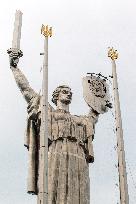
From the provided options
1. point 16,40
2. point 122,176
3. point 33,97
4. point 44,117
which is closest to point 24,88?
point 33,97

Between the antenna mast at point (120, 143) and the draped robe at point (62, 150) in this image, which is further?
the draped robe at point (62, 150)

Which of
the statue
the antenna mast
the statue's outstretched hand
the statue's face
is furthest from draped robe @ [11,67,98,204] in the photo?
Answer: the antenna mast

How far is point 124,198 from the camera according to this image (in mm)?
13438

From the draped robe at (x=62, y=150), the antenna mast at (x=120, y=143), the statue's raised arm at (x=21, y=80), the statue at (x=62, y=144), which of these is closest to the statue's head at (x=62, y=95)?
the statue at (x=62, y=144)

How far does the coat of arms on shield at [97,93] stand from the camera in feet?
52.6

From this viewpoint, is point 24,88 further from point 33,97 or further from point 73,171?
point 73,171

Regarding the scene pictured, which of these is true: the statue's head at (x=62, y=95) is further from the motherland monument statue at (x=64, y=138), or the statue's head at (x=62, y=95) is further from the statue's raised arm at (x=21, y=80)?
the statue's raised arm at (x=21, y=80)

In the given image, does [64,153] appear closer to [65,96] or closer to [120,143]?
[120,143]

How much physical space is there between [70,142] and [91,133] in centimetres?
78

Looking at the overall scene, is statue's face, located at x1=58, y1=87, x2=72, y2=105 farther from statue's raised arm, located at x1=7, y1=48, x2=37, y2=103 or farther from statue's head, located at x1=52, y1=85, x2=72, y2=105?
statue's raised arm, located at x1=7, y1=48, x2=37, y2=103

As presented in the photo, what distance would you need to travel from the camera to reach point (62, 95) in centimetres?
1588

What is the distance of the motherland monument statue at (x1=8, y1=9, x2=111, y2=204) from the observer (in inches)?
562

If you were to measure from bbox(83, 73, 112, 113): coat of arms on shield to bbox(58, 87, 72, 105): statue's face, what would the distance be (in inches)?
16.5

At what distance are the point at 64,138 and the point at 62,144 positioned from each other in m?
0.18
